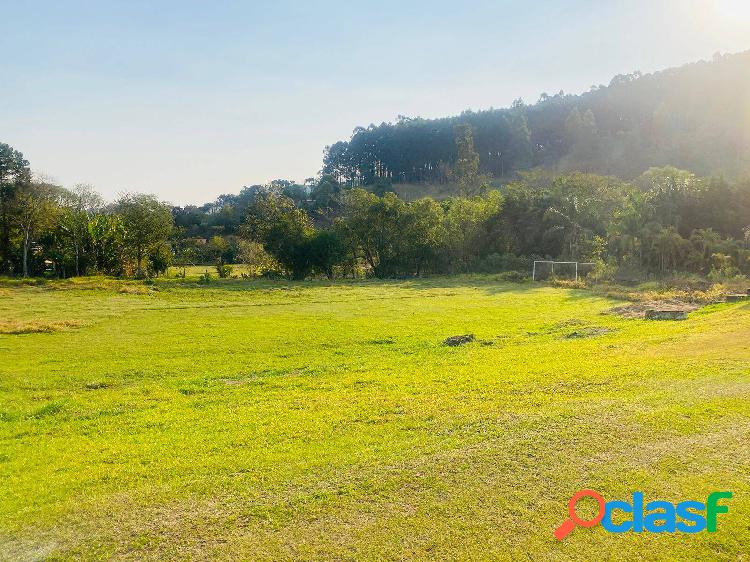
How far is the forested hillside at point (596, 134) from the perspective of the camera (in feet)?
330

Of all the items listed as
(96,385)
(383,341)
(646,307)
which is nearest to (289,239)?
(646,307)

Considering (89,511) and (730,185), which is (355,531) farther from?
(730,185)

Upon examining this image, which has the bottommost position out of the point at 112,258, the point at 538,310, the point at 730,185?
the point at 538,310

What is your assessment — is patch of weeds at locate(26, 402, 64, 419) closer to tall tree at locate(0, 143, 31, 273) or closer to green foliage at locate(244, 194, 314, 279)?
green foliage at locate(244, 194, 314, 279)

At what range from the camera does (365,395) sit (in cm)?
1066

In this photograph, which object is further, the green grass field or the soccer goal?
the soccer goal

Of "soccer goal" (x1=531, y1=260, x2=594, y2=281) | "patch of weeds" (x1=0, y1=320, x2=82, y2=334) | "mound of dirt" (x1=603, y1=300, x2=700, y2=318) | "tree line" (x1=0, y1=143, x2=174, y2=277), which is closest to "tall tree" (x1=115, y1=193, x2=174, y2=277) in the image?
"tree line" (x1=0, y1=143, x2=174, y2=277)

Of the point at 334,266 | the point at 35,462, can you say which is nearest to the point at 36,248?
the point at 334,266

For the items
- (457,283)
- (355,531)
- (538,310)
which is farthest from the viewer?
(457,283)

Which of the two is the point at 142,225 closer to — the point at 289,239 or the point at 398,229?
the point at 289,239

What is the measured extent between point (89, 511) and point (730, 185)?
180 feet

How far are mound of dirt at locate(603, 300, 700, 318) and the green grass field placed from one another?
219 inches

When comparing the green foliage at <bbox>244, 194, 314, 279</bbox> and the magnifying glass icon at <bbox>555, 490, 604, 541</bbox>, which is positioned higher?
the green foliage at <bbox>244, 194, 314, 279</bbox>

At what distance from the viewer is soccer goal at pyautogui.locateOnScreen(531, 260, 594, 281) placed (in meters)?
46.9
